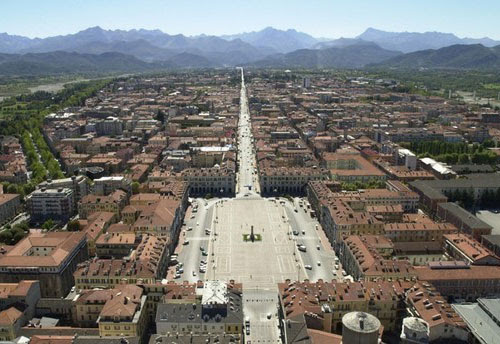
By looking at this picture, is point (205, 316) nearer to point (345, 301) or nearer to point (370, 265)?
point (345, 301)

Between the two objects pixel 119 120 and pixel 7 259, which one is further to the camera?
pixel 119 120

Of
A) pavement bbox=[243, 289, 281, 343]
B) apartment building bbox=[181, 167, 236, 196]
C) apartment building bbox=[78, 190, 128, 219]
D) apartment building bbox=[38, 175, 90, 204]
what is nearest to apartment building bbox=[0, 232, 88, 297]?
apartment building bbox=[78, 190, 128, 219]

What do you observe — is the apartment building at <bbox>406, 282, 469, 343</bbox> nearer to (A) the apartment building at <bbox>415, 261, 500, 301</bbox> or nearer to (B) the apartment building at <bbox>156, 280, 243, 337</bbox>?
(A) the apartment building at <bbox>415, 261, 500, 301</bbox>

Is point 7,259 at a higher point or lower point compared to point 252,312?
higher

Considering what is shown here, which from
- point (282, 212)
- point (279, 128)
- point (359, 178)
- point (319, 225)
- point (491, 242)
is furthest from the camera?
point (279, 128)

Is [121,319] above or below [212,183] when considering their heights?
above

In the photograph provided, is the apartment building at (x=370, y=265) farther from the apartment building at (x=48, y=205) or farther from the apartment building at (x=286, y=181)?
the apartment building at (x=48, y=205)

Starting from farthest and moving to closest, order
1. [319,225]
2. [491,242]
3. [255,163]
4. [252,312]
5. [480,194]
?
[255,163]
[480,194]
[319,225]
[491,242]
[252,312]

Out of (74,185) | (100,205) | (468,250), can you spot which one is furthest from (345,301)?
(74,185)

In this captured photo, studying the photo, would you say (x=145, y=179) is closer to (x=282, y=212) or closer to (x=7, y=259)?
(x=282, y=212)

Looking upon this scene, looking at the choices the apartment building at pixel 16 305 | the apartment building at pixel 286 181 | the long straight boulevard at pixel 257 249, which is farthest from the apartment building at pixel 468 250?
the apartment building at pixel 16 305

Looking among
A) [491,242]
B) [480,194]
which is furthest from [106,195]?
[480,194]
